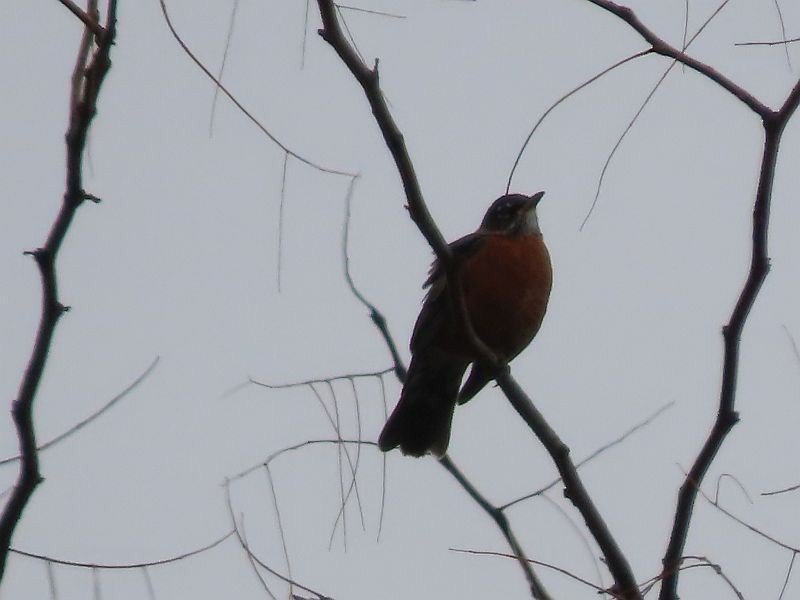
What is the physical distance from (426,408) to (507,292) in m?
0.88

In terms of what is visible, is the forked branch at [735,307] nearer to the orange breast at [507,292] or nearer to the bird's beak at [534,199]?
the orange breast at [507,292]

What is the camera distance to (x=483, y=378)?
240 inches

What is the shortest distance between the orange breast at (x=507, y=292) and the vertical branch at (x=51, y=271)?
412cm

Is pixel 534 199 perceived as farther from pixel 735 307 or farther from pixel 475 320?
pixel 735 307

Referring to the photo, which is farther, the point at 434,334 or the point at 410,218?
the point at 434,334

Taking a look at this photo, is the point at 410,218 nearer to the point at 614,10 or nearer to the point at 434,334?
the point at 614,10

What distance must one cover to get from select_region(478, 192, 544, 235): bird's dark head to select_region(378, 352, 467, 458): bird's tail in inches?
34.3

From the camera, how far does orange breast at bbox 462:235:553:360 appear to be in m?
6.10

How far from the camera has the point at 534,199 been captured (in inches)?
268

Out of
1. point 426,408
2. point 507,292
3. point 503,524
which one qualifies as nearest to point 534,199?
point 507,292

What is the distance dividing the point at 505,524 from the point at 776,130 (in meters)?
1.28

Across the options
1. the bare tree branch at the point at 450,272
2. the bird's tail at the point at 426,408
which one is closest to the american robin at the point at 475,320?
the bird's tail at the point at 426,408

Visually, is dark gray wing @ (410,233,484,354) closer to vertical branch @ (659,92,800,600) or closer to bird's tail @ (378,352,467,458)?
bird's tail @ (378,352,467,458)

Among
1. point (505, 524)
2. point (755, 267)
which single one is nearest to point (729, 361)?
point (755, 267)
